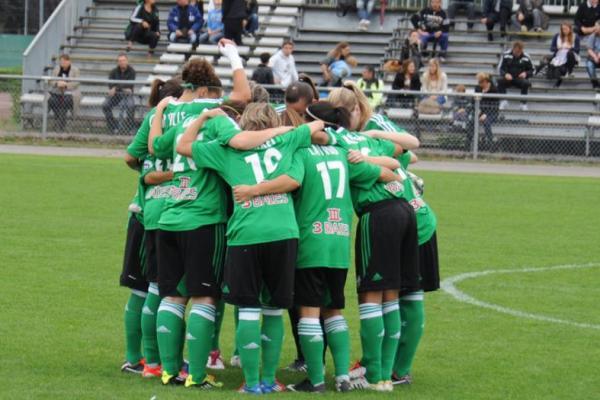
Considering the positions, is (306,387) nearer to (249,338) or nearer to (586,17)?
(249,338)

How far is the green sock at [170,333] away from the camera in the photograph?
7671 mm

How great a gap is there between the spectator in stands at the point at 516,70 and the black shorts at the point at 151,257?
1919 centimetres

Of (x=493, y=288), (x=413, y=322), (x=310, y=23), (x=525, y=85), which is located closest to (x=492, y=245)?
(x=493, y=288)

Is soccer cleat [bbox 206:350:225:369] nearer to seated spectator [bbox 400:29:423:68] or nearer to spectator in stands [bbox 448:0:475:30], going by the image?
seated spectator [bbox 400:29:423:68]

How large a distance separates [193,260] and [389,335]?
132 cm

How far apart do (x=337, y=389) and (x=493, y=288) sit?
4492 millimetres

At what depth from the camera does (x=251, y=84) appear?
8281 mm

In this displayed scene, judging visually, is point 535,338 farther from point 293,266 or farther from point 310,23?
point 310,23

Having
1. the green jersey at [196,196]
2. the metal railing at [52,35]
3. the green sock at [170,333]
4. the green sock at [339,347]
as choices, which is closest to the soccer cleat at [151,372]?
the green sock at [170,333]

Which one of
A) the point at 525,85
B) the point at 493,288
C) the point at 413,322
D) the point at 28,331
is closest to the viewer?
the point at 413,322

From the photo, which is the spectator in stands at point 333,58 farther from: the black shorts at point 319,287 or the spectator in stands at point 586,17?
the black shorts at point 319,287

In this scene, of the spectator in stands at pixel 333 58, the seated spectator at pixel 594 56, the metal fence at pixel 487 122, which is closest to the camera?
the metal fence at pixel 487 122

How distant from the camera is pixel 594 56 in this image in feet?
90.6

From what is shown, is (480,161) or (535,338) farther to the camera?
(480,161)
